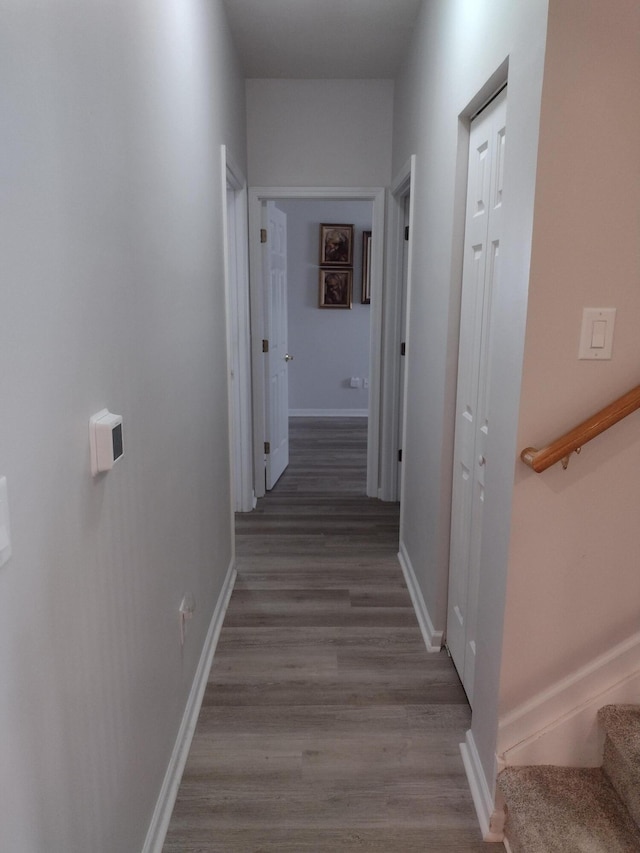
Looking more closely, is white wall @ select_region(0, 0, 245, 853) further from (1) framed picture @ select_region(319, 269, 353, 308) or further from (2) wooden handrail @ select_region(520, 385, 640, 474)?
(1) framed picture @ select_region(319, 269, 353, 308)

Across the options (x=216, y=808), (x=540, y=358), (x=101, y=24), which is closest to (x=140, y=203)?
(x=101, y=24)

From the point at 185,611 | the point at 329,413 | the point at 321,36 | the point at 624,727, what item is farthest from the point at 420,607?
the point at 329,413

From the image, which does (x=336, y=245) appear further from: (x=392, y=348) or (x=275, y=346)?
(x=392, y=348)

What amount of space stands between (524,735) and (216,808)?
87cm

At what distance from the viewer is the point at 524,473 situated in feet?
5.10

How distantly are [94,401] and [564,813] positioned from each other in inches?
57.4

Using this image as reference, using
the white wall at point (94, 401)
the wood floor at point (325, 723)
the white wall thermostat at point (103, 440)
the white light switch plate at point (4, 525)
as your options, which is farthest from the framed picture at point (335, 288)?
the white light switch plate at point (4, 525)

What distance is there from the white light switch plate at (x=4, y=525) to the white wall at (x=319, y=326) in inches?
244

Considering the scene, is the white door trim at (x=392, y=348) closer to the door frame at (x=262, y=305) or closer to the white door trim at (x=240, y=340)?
the door frame at (x=262, y=305)

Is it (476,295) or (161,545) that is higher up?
(476,295)

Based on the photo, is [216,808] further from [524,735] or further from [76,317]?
[76,317]

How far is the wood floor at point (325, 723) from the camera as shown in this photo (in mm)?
1757

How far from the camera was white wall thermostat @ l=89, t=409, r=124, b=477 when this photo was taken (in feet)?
3.92

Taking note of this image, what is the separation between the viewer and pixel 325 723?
2184mm
